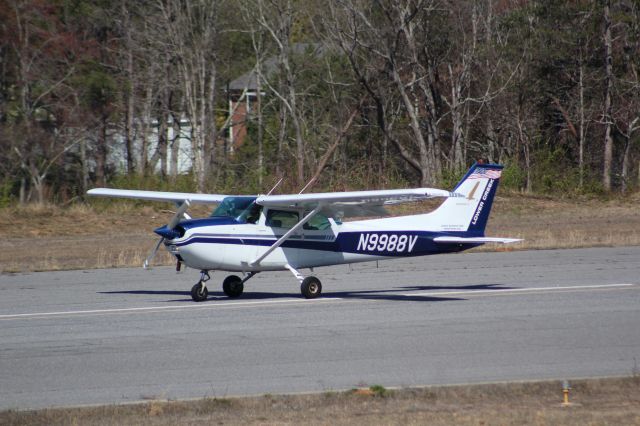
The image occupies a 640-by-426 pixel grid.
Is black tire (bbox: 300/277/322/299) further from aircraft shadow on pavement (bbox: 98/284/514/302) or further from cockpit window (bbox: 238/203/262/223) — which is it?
cockpit window (bbox: 238/203/262/223)

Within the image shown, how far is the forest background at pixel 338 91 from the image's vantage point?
3712 cm

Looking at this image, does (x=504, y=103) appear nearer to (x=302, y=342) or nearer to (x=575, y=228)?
(x=575, y=228)

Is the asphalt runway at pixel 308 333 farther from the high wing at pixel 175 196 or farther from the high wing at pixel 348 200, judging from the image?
the high wing at pixel 175 196

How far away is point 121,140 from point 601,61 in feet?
71.0

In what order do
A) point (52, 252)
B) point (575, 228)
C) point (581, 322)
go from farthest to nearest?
point (575, 228) → point (52, 252) → point (581, 322)

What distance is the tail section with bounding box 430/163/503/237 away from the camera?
16406 millimetres

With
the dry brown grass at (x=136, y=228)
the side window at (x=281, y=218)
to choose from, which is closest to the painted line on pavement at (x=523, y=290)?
the side window at (x=281, y=218)

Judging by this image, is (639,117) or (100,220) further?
(639,117)

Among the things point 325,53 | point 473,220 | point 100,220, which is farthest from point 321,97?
point 473,220

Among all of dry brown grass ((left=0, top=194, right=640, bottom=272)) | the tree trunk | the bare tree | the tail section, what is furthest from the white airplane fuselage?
the tree trunk

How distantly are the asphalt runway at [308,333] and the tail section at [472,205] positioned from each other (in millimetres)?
1165

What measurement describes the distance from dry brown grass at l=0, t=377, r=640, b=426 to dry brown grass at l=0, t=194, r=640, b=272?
13.7m

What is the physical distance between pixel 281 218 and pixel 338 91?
90.3 feet

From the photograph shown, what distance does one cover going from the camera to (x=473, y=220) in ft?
54.2
